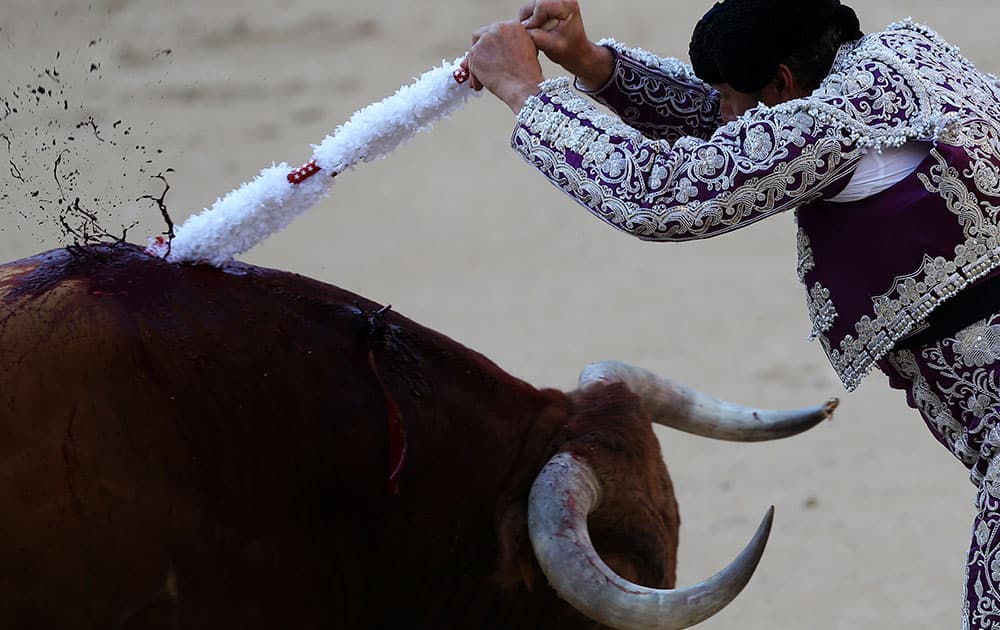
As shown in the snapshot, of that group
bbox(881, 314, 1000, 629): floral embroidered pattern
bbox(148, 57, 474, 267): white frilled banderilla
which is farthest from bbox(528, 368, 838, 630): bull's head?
bbox(148, 57, 474, 267): white frilled banderilla

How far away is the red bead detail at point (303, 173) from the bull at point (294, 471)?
0.17m

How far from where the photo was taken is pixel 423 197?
8180 millimetres

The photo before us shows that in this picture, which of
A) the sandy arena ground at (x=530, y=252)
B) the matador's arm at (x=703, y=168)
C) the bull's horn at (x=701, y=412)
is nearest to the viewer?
the matador's arm at (x=703, y=168)

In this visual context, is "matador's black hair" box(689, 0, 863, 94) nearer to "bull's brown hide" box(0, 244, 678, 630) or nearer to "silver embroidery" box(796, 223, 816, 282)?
"silver embroidery" box(796, 223, 816, 282)

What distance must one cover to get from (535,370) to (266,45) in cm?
524

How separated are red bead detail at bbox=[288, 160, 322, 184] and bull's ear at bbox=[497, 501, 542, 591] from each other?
628 mm

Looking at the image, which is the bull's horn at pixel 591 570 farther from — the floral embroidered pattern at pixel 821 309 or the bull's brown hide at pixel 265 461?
the floral embroidered pattern at pixel 821 309

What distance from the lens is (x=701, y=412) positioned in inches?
95.3

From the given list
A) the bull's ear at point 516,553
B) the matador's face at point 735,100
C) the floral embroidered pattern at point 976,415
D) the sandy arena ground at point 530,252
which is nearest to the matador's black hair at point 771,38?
the matador's face at point 735,100

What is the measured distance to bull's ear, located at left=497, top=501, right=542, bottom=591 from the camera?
214 centimetres

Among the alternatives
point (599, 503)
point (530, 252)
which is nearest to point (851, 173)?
point (599, 503)

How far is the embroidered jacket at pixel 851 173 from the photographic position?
5.95 feet

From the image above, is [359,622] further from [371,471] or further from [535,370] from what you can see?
[535,370]

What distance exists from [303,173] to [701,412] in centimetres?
83
